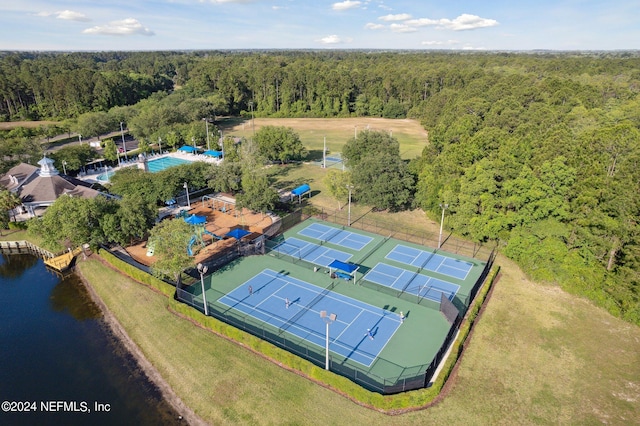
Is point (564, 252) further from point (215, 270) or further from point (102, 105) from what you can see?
point (102, 105)

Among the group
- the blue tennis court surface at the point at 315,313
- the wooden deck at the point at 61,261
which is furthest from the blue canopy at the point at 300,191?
the wooden deck at the point at 61,261

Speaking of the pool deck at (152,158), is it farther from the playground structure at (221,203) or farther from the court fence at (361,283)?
the court fence at (361,283)

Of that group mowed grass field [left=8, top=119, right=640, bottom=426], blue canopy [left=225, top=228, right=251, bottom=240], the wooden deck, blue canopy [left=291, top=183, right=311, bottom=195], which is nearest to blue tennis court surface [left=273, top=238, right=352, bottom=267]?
blue canopy [left=225, top=228, right=251, bottom=240]

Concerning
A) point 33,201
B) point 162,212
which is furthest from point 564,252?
point 33,201

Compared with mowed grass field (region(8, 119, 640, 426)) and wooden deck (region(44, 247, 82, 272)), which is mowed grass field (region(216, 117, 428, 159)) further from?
mowed grass field (region(8, 119, 640, 426))

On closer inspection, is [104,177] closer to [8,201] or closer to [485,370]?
[8,201]

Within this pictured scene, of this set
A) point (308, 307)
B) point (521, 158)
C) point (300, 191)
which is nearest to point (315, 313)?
point (308, 307)
